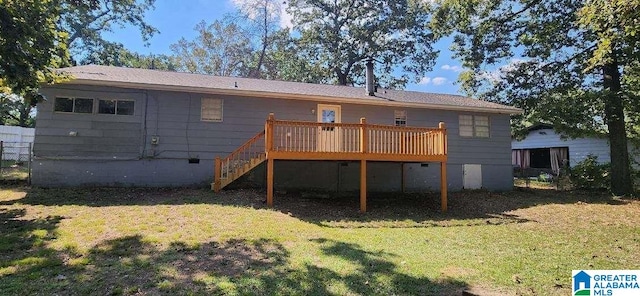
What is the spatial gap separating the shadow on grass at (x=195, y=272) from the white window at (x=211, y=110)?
6.34m

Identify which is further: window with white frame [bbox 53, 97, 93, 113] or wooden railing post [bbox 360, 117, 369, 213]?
window with white frame [bbox 53, 97, 93, 113]

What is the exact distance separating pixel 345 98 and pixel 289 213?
538cm

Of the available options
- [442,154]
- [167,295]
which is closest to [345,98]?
[442,154]

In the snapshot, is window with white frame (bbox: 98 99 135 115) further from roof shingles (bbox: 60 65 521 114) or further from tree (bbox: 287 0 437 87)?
tree (bbox: 287 0 437 87)

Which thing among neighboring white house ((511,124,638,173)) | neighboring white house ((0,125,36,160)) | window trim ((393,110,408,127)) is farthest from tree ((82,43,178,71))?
neighboring white house ((511,124,638,173))

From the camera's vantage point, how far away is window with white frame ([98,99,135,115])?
36.1 feet

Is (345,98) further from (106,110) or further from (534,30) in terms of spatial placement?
(534,30)

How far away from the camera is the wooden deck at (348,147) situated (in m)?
9.33

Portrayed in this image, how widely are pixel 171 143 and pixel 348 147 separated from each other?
18.5 ft

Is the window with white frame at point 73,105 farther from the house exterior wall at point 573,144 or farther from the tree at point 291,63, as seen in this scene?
the house exterior wall at point 573,144

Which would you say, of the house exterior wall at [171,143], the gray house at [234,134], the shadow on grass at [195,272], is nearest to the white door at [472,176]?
the gray house at [234,134]

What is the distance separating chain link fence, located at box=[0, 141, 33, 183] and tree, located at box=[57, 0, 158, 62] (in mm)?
8015

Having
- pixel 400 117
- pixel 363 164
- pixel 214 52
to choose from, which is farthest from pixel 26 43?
pixel 214 52

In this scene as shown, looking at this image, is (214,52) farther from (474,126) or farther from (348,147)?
(348,147)
